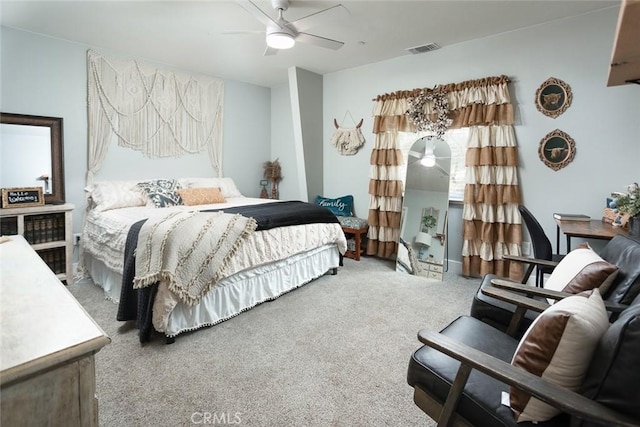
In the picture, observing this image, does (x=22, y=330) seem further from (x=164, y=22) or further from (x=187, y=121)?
(x=187, y=121)

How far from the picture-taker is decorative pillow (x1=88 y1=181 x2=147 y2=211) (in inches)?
137

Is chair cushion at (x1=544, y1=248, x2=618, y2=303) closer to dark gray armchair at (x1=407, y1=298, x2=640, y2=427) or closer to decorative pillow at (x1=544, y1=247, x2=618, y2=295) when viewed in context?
decorative pillow at (x1=544, y1=247, x2=618, y2=295)

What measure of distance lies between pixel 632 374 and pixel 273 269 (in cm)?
253

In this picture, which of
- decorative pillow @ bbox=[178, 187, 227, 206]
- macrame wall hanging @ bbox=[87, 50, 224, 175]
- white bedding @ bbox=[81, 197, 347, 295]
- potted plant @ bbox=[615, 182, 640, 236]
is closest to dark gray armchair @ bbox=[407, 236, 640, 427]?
potted plant @ bbox=[615, 182, 640, 236]

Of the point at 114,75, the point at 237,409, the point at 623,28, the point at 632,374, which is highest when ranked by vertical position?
the point at 114,75

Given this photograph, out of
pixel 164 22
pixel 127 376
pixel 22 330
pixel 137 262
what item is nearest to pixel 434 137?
pixel 164 22

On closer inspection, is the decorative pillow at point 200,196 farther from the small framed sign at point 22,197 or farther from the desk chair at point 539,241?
the desk chair at point 539,241

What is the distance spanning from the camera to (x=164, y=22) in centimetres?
309

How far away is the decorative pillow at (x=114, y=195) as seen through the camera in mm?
3490

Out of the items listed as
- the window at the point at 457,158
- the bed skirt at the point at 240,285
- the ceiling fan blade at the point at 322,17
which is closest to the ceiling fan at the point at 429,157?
the window at the point at 457,158

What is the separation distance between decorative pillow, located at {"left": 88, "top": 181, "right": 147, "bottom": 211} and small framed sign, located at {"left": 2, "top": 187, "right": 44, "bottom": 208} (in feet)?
1.51

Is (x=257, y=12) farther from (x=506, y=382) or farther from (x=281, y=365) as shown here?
(x=506, y=382)

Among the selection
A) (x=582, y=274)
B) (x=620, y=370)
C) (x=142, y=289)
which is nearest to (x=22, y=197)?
(x=142, y=289)

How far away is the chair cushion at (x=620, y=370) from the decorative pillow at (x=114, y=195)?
12.9ft
